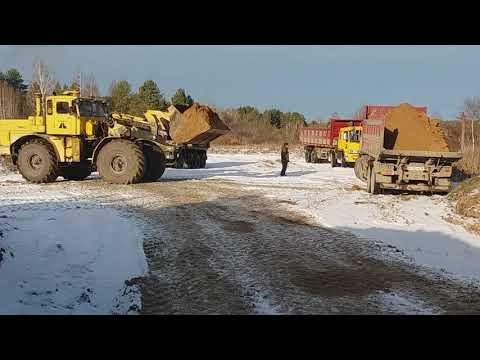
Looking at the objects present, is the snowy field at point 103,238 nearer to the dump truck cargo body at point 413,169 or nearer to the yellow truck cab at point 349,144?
the dump truck cargo body at point 413,169

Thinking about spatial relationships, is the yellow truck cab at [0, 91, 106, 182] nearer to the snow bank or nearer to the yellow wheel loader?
the yellow wheel loader

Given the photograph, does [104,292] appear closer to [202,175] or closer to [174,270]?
[174,270]

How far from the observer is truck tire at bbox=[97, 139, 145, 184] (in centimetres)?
1639

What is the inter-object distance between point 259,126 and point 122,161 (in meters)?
46.2

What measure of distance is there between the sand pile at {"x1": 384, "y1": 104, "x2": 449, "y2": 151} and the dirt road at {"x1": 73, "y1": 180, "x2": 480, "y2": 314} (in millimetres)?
5768

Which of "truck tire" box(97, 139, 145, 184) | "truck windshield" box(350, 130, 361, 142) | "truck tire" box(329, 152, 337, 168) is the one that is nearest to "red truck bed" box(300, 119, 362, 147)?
"truck tire" box(329, 152, 337, 168)

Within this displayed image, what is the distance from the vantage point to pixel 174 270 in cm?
686

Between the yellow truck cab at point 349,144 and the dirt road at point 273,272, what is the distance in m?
15.7

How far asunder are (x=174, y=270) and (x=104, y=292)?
1.30 meters

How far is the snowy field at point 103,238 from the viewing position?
5465mm

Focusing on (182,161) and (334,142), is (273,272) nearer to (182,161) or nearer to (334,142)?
(182,161)

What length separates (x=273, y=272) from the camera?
686 centimetres
